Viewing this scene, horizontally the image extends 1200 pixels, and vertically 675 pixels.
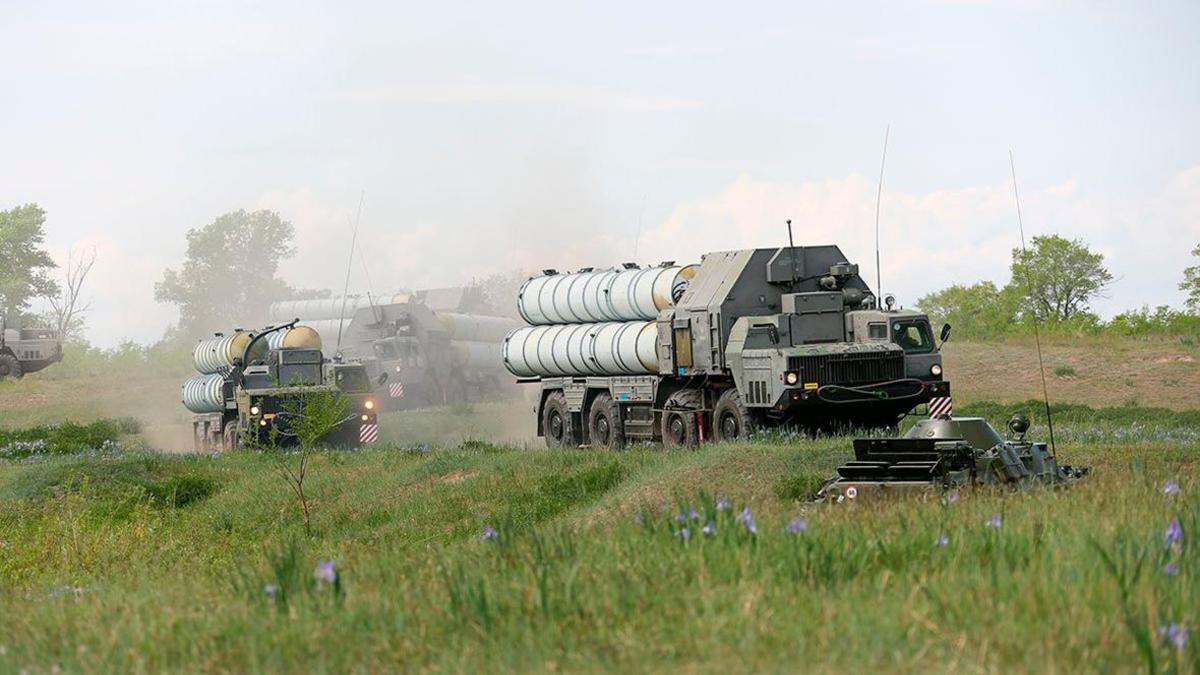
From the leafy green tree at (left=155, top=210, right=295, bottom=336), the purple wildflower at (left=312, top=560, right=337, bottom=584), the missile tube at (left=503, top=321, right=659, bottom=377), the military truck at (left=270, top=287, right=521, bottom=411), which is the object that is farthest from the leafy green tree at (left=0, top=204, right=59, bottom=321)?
the purple wildflower at (left=312, top=560, right=337, bottom=584)

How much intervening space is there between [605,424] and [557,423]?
2.74 meters

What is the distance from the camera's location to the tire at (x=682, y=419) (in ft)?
99.8

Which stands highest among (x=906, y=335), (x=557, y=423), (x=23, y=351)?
(x=23, y=351)

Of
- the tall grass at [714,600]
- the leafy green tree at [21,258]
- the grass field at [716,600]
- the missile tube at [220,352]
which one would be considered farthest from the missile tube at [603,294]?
the leafy green tree at [21,258]

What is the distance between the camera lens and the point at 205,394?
45000mm

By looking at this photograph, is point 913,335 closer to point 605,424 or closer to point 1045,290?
point 605,424

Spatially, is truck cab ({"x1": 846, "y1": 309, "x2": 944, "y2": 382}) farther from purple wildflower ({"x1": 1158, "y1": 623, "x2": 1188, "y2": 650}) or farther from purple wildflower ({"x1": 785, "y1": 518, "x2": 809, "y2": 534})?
purple wildflower ({"x1": 1158, "y1": 623, "x2": 1188, "y2": 650})

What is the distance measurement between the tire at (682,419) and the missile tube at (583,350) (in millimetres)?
993

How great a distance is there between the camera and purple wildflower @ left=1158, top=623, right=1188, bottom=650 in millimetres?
6230

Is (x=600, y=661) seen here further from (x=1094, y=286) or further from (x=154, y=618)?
(x=1094, y=286)

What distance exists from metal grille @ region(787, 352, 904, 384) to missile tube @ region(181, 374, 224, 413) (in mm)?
20073

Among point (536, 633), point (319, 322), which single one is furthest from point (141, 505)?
point (319, 322)

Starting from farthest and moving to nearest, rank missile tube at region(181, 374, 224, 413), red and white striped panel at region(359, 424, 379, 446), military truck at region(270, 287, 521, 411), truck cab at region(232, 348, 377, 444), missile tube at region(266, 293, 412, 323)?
missile tube at region(266, 293, 412, 323) < military truck at region(270, 287, 521, 411) < missile tube at region(181, 374, 224, 413) < red and white striped panel at region(359, 424, 379, 446) < truck cab at region(232, 348, 377, 444)

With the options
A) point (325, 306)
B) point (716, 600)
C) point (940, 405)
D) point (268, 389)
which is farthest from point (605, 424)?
point (325, 306)
